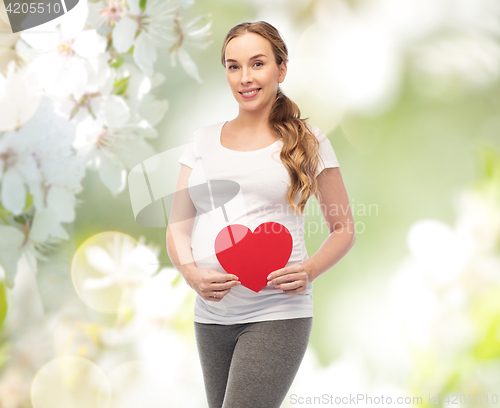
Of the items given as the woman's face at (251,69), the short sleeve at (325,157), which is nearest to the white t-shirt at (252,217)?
the short sleeve at (325,157)

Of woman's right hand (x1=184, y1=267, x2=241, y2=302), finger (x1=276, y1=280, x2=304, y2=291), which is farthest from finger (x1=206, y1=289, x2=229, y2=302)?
finger (x1=276, y1=280, x2=304, y2=291)

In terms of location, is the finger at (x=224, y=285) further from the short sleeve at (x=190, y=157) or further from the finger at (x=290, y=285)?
the short sleeve at (x=190, y=157)

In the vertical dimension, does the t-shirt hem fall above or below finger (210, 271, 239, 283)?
below

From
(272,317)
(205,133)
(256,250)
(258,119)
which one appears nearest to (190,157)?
(205,133)

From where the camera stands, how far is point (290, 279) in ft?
2.68

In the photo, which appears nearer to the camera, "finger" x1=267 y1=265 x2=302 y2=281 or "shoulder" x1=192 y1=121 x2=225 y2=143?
"finger" x1=267 y1=265 x2=302 y2=281

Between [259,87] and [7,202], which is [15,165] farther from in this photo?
[259,87]

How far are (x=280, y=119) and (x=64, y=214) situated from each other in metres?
0.78

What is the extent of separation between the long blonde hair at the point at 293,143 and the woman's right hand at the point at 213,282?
0.63ft

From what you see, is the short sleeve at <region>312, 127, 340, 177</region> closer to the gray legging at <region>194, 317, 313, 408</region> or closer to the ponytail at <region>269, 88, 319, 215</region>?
the ponytail at <region>269, 88, 319, 215</region>

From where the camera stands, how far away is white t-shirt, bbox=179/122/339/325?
857 mm

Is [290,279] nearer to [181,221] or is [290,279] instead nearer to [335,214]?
[335,214]

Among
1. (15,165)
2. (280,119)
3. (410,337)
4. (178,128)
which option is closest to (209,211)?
(280,119)

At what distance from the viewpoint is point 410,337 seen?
4.49 feet
